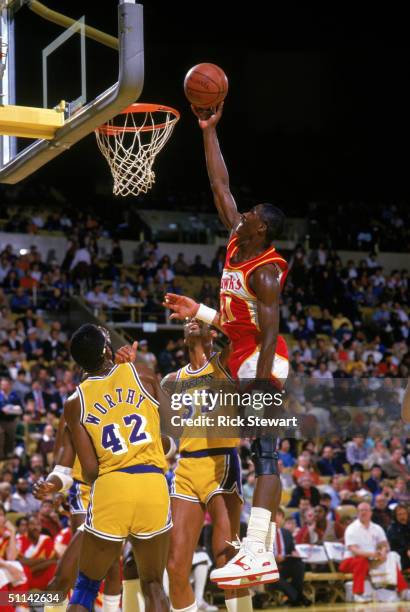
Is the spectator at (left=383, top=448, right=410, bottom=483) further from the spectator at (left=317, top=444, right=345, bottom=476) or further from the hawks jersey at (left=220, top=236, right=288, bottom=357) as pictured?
the hawks jersey at (left=220, top=236, right=288, bottom=357)

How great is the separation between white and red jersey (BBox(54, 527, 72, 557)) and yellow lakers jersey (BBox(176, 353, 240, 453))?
4.45 m

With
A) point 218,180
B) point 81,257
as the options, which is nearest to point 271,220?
point 218,180

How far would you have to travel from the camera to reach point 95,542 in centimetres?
607

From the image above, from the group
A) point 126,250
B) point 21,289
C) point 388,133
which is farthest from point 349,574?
point 388,133

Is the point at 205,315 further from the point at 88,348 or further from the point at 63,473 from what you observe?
the point at 63,473

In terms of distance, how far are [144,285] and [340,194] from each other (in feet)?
26.7

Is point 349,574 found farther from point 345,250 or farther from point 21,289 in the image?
point 345,250

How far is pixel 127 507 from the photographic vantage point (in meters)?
6.06

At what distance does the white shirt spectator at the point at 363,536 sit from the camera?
12.7 metres

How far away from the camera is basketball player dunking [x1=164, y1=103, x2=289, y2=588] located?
6.27m

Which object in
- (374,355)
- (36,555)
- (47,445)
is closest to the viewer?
(36,555)

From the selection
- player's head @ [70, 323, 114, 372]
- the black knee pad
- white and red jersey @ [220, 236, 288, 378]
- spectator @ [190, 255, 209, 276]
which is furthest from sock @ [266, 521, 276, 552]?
spectator @ [190, 255, 209, 276]

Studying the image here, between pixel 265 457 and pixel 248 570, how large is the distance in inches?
28.7

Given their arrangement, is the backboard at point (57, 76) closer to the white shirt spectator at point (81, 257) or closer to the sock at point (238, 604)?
the sock at point (238, 604)
